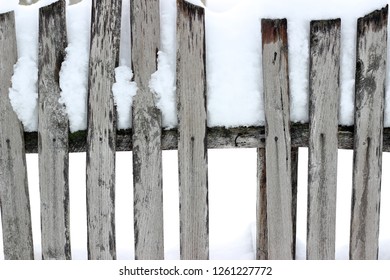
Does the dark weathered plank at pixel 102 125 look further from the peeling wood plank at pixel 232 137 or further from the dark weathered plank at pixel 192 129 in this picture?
the dark weathered plank at pixel 192 129

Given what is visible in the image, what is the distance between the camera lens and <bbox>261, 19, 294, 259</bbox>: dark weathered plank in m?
2.68

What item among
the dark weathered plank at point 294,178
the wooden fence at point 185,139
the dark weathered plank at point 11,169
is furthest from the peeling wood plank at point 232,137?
the dark weathered plank at point 11,169

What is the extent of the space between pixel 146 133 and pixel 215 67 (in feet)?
1.53

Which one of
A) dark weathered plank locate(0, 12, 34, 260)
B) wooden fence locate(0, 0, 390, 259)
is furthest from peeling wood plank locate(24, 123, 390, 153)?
dark weathered plank locate(0, 12, 34, 260)

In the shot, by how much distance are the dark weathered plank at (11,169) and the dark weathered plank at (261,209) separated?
3.94 ft

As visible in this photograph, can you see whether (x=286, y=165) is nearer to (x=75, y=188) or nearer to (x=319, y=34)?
(x=319, y=34)

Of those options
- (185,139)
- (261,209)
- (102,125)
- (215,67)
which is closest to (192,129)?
(185,139)

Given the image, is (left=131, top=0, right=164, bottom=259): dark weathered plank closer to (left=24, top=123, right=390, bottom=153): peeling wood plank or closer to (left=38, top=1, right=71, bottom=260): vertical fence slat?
(left=24, top=123, right=390, bottom=153): peeling wood plank

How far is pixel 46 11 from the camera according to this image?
267 centimetres

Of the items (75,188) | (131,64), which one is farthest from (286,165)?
(75,188)

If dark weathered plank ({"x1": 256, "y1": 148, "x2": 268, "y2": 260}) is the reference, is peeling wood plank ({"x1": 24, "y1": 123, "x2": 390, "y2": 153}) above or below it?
above

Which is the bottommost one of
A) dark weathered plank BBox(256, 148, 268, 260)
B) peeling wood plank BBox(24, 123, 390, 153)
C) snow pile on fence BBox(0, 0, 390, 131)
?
dark weathered plank BBox(256, 148, 268, 260)
